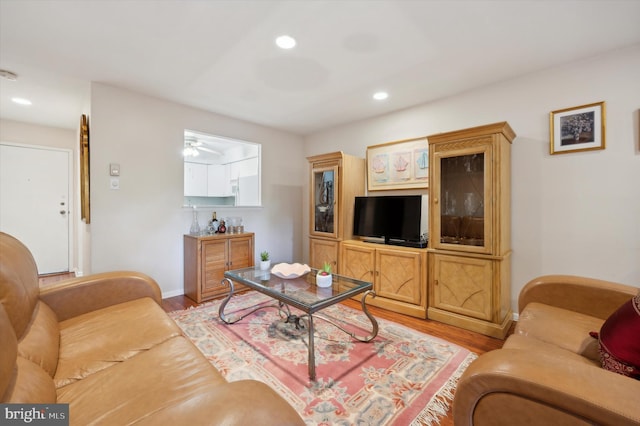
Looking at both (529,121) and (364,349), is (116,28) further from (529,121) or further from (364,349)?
(529,121)

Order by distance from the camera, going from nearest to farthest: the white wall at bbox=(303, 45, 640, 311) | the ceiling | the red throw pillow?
the red throw pillow
the ceiling
the white wall at bbox=(303, 45, 640, 311)

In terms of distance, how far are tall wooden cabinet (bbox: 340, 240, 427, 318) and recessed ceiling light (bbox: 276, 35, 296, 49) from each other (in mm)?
2235

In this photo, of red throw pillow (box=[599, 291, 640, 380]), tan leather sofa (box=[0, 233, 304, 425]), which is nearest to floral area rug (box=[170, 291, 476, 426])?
tan leather sofa (box=[0, 233, 304, 425])

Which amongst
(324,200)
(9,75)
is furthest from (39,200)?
(324,200)

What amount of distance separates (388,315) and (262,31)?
2889 millimetres

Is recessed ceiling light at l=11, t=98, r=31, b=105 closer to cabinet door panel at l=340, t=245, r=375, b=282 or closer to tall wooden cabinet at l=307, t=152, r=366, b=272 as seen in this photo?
A: tall wooden cabinet at l=307, t=152, r=366, b=272

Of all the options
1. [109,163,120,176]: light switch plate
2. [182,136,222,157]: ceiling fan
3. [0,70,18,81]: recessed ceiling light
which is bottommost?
[109,163,120,176]: light switch plate

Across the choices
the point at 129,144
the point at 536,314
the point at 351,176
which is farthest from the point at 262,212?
the point at 536,314

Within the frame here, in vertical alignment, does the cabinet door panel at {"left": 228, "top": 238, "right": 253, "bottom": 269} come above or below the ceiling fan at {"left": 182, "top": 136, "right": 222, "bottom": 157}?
below

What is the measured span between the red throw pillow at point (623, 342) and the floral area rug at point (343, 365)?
0.86 m

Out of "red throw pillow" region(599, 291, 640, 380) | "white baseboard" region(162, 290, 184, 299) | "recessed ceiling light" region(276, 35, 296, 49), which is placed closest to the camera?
"red throw pillow" region(599, 291, 640, 380)

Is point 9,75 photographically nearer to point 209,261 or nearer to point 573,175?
point 209,261

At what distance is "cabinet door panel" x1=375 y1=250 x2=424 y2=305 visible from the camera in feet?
9.27

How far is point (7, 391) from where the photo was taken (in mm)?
750
